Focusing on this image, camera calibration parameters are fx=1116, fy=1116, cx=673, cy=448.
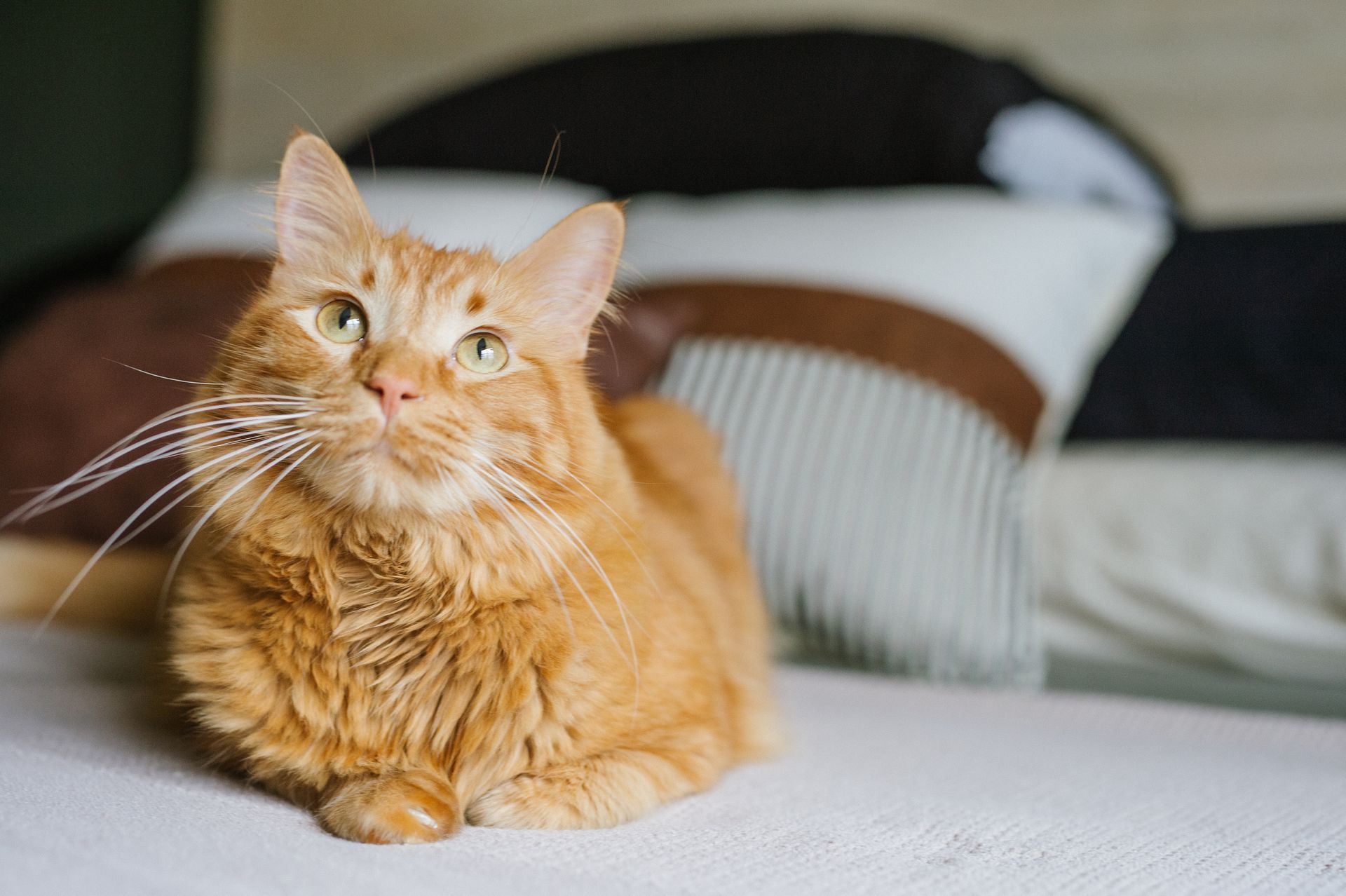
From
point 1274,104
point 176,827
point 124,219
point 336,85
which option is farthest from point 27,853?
point 124,219

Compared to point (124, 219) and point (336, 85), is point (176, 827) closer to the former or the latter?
point (336, 85)

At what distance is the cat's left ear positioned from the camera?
1063 mm

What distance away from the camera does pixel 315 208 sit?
1.07 m

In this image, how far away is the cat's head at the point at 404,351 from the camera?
2.92 feet

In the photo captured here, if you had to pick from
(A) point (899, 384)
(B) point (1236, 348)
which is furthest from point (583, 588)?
(B) point (1236, 348)

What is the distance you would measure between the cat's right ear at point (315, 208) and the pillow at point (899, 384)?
79 centimetres

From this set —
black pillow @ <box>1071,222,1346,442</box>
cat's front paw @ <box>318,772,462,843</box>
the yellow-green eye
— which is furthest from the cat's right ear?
black pillow @ <box>1071,222,1346,442</box>

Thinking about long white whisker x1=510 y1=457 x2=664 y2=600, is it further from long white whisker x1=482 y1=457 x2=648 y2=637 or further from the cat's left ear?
the cat's left ear

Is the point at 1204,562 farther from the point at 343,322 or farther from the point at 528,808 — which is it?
the point at 343,322

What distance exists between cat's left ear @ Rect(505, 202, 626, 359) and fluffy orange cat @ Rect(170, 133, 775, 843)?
0.04 feet

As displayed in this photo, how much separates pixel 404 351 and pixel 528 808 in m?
0.40

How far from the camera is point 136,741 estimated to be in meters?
1.10

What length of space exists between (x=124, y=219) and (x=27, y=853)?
3524 millimetres

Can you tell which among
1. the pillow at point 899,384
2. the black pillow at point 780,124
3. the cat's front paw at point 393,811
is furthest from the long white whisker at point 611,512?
the black pillow at point 780,124
